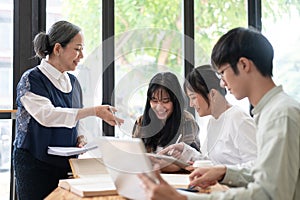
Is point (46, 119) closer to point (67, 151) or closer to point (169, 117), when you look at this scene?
point (67, 151)

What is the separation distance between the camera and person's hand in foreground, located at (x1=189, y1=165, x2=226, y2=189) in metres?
1.28

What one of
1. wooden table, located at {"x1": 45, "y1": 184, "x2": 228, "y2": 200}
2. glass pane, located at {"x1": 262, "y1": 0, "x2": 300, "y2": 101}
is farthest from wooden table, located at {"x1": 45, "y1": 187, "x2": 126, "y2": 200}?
glass pane, located at {"x1": 262, "y1": 0, "x2": 300, "y2": 101}

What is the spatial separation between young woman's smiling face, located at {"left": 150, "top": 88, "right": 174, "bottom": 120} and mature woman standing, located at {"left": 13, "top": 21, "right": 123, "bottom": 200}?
32 cm

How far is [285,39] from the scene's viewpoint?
333 centimetres

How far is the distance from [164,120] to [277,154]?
52.3 inches

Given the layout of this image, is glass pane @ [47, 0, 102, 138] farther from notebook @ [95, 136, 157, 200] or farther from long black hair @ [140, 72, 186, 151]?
notebook @ [95, 136, 157, 200]

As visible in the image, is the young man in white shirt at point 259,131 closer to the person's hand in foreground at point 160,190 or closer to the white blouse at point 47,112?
the person's hand in foreground at point 160,190

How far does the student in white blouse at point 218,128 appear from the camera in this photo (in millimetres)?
1725

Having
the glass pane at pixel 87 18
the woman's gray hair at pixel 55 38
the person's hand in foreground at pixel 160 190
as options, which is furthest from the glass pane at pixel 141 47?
the person's hand in foreground at pixel 160 190

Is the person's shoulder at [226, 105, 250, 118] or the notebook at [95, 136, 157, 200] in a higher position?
the person's shoulder at [226, 105, 250, 118]

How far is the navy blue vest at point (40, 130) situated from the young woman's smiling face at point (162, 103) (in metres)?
0.48

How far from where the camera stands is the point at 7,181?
113 inches

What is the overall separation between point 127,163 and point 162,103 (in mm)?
1192

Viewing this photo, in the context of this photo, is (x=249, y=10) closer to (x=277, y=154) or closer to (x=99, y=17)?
(x=99, y=17)
